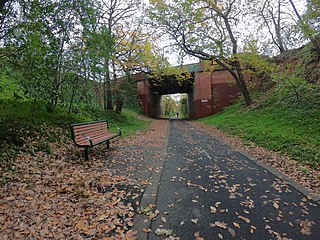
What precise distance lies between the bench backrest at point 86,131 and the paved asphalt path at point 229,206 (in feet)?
7.85

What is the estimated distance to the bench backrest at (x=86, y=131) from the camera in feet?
17.7

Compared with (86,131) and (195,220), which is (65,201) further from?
(86,131)

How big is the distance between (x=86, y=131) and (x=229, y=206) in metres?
4.45

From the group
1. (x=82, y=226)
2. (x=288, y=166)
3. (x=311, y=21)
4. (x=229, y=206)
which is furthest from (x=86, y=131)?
(x=311, y=21)

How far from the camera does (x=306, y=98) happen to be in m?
9.82

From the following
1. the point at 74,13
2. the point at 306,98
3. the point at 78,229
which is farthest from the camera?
the point at 306,98

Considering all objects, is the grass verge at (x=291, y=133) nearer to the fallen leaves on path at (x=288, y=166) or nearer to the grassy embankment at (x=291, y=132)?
the grassy embankment at (x=291, y=132)

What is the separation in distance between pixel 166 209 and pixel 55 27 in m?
7.15

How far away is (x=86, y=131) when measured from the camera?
611 centimetres

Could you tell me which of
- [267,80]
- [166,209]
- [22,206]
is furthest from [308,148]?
[267,80]

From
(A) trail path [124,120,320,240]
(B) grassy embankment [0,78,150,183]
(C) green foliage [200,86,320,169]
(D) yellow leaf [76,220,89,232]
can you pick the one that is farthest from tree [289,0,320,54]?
(B) grassy embankment [0,78,150,183]

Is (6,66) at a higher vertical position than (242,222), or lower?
higher

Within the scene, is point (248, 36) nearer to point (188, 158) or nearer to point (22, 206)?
point (188, 158)

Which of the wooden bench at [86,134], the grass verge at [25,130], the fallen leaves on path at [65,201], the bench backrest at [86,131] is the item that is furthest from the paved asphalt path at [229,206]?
the grass verge at [25,130]
